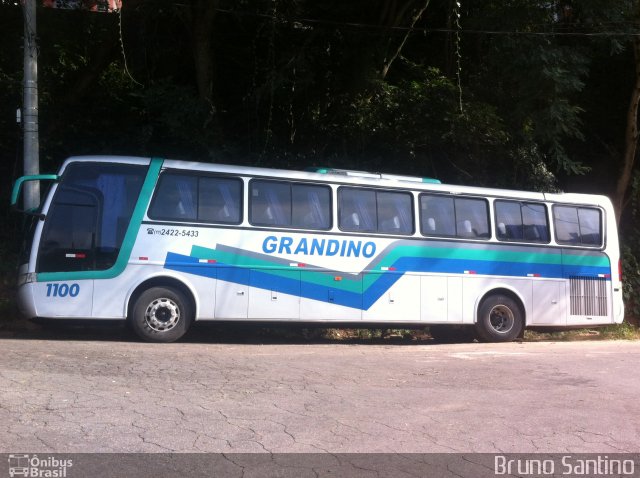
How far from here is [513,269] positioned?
569 inches

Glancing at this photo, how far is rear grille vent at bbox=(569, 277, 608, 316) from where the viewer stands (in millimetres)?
14891

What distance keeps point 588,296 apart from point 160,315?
27.9 ft

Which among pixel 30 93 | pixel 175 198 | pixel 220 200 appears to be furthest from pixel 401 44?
pixel 30 93

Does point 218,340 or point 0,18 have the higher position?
point 0,18

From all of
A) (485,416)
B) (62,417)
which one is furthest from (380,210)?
(62,417)

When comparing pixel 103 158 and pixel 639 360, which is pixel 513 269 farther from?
pixel 103 158

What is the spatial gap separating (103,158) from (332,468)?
774cm

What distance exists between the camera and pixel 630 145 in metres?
19.4

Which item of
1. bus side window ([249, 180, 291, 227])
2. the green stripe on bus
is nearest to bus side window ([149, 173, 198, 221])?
the green stripe on bus

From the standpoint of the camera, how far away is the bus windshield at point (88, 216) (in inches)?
461

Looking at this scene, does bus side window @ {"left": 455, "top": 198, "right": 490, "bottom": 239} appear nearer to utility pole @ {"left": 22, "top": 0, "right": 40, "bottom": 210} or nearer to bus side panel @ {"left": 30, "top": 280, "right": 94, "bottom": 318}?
bus side panel @ {"left": 30, "top": 280, "right": 94, "bottom": 318}

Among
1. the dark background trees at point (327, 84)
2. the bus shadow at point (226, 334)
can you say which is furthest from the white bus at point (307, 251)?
the dark background trees at point (327, 84)

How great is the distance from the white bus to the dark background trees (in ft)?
9.68

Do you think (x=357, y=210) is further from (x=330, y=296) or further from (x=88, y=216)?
(x=88, y=216)
